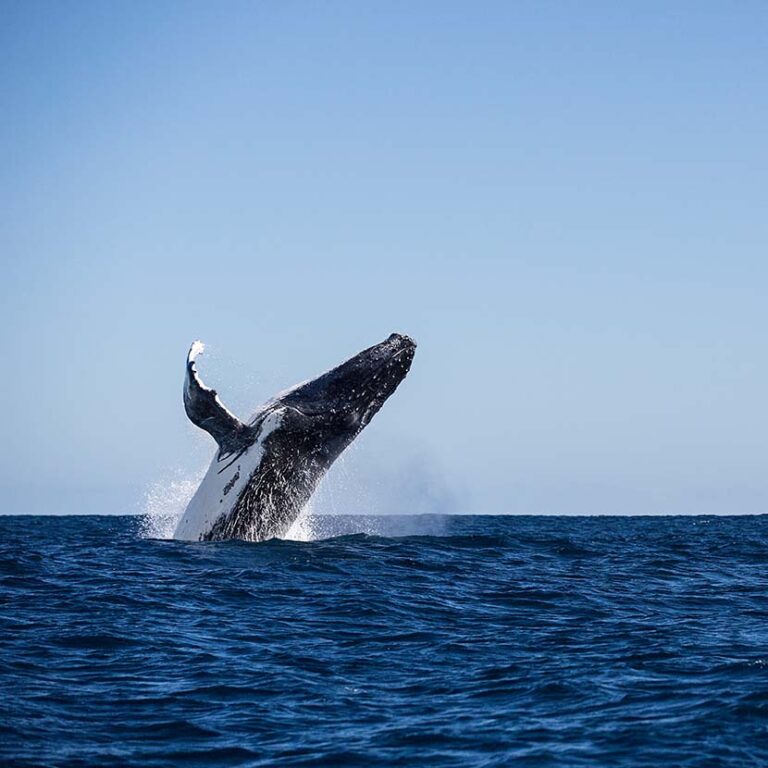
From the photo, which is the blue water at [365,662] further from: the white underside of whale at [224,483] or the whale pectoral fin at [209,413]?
the whale pectoral fin at [209,413]

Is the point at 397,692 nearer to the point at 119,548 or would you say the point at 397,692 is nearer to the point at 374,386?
the point at 374,386

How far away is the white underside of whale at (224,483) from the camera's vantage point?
53.5ft

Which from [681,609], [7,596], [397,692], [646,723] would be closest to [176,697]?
[397,692]

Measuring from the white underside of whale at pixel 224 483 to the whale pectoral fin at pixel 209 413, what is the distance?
9.2 inches

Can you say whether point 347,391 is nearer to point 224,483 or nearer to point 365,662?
point 224,483

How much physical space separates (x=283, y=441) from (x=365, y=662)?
6809mm

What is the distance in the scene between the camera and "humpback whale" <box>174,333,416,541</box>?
1636 cm

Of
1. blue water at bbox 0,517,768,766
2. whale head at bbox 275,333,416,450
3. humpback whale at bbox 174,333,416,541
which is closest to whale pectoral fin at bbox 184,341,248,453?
humpback whale at bbox 174,333,416,541

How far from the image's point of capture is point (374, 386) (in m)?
16.7

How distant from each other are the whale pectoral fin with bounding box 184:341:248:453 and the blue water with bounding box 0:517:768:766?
1.57 m

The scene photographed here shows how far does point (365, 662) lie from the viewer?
994 centimetres

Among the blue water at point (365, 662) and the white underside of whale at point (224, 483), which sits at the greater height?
the white underside of whale at point (224, 483)

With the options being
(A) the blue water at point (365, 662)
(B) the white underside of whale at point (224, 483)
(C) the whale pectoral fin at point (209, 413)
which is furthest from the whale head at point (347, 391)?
(A) the blue water at point (365, 662)

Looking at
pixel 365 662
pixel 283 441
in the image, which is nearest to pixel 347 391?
pixel 283 441
